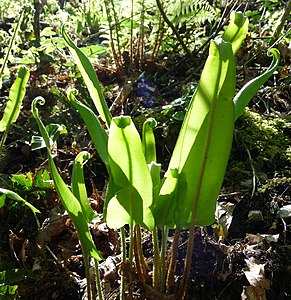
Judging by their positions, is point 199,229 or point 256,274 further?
point 199,229

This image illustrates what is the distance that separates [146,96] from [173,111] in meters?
0.46

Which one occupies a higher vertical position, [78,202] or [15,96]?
[15,96]

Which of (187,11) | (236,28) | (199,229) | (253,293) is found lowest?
(253,293)

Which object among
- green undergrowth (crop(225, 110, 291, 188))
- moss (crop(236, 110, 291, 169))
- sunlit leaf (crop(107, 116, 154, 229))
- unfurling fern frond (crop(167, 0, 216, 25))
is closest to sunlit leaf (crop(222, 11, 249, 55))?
sunlit leaf (crop(107, 116, 154, 229))

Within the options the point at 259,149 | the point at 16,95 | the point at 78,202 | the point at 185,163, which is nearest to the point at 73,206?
the point at 78,202

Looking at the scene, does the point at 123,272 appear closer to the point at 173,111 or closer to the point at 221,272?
the point at 221,272

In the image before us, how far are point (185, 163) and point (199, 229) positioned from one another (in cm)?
50

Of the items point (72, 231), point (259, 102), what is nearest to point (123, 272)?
point (72, 231)

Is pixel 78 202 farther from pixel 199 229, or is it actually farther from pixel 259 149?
pixel 259 149

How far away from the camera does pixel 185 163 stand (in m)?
0.93

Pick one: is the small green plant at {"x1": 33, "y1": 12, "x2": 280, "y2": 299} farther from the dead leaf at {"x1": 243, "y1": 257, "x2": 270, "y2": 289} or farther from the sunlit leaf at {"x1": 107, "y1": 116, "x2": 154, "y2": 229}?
the dead leaf at {"x1": 243, "y1": 257, "x2": 270, "y2": 289}

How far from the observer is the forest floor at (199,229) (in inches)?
48.5

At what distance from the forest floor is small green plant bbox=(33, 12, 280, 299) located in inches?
9.6

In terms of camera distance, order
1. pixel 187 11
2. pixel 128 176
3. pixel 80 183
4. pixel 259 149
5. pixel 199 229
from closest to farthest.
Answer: pixel 128 176 < pixel 80 183 < pixel 199 229 < pixel 259 149 < pixel 187 11
